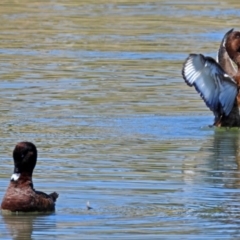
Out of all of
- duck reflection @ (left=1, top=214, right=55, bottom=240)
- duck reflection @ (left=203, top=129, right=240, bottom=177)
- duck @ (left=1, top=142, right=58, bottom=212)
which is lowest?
duck reflection @ (left=203, top=129, right=240, bottom=177)

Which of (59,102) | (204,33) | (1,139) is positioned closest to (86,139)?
(1,139)

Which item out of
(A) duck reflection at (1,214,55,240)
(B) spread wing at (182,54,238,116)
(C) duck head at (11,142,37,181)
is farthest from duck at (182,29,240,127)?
(A) duck reflection at (1,214,55,240)

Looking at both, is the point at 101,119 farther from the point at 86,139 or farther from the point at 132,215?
the point at 132,215

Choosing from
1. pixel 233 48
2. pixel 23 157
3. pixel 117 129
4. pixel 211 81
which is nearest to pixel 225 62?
pixel 233 48

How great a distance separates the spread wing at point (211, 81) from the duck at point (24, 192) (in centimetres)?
492

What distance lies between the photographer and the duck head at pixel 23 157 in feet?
36.8

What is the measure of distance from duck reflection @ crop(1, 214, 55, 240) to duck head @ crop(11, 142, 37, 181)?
0.33m

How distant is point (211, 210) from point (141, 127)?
4.95m

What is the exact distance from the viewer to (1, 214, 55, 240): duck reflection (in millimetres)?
10672

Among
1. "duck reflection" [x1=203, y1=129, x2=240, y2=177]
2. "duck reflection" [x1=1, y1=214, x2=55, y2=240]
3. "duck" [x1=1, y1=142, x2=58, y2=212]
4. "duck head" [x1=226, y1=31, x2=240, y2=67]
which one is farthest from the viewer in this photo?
"duck head" [x1=226, y1=31, x2=240, y2=67]

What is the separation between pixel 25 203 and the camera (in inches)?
442

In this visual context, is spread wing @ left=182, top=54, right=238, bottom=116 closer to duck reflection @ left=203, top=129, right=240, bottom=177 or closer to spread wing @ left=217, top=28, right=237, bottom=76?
duck reflection @ left=203, top=129, right=240, bottom=177

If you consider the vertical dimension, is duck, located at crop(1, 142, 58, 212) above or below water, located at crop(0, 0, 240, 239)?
above

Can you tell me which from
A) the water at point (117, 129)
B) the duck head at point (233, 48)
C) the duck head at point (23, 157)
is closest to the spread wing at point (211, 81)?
Answer: the water at point (117, 129)
